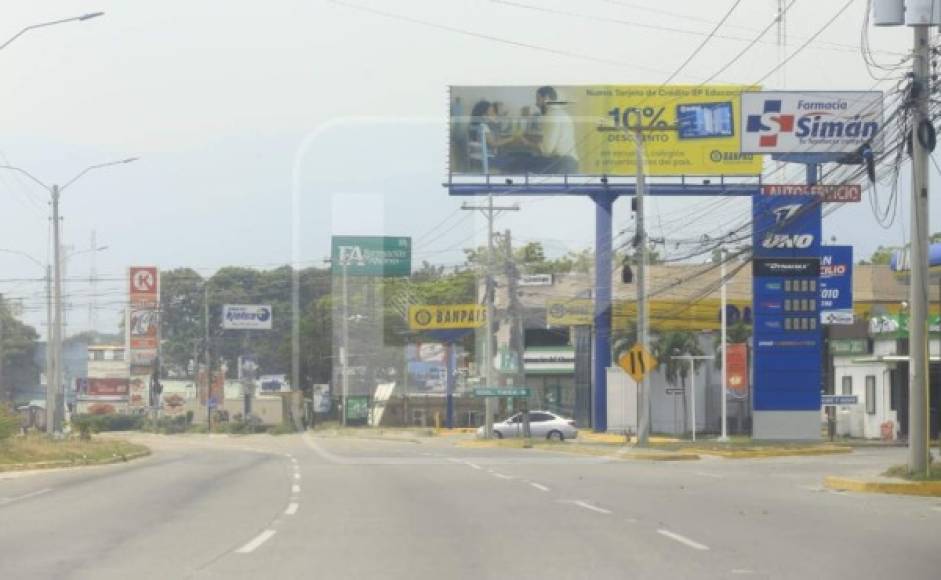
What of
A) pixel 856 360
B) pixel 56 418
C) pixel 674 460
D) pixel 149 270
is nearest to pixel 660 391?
pixel 856 360

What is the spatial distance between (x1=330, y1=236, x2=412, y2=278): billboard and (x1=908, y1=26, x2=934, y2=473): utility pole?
4156 cm

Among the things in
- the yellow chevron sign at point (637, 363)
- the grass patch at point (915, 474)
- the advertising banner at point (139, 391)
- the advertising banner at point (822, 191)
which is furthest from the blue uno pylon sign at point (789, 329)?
the advertising banner at point (139, 391)

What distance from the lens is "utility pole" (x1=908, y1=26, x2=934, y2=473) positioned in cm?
2480

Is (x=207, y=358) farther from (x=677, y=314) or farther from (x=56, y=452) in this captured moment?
(x=56, y=452)

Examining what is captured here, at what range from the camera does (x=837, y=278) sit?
56156mm

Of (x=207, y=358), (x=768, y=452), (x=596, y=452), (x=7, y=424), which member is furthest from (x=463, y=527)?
(x=207, y=358)

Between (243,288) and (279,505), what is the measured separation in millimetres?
82770

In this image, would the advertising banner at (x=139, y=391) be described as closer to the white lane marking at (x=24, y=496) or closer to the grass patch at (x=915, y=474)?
the white lane marking at (x=24, y=496)

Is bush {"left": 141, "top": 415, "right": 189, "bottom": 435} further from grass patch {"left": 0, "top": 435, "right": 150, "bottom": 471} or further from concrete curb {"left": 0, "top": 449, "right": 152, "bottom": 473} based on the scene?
concrete curb {"left": 0, "top": 449, "right": 152, "bottom": 473}

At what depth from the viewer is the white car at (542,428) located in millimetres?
Result: 60062

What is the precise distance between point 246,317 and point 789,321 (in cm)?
5382

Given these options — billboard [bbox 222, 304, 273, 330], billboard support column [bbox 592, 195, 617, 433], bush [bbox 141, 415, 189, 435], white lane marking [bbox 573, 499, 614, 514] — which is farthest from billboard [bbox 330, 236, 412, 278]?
white lane marking [bbox 573, 499, 614, 514]

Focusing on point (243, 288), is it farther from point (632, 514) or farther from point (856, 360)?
point (632, 514)

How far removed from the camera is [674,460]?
39.5 meters
